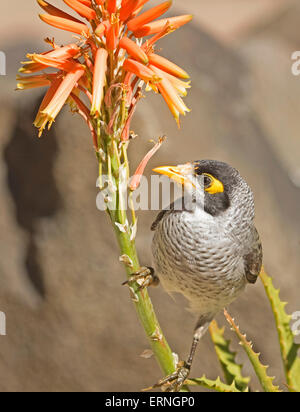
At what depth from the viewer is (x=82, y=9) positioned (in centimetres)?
90

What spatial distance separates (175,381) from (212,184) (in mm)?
423

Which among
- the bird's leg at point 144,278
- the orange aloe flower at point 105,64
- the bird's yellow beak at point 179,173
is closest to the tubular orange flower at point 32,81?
the orange aloe flower at point 105,64

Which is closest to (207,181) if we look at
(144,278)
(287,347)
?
(144,278)

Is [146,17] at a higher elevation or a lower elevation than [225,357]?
higher

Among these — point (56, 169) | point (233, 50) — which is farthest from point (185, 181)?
point (233, 50)

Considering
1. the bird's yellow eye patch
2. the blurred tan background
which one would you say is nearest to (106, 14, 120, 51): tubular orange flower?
the bird's yellow eye patch

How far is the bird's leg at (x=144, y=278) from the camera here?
1.05m

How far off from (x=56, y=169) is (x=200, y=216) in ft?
5.26

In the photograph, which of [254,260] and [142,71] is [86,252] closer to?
[254,260]

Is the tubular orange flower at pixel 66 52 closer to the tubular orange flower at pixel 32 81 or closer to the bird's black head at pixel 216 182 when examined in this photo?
the tubular orange flower at pixel 32 81

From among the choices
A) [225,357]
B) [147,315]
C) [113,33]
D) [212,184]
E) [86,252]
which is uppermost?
[113,33]

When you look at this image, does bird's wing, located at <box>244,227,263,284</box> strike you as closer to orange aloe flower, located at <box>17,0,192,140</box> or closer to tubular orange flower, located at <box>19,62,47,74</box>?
orange aloe flower, located at <box>17,0,192,140</box>

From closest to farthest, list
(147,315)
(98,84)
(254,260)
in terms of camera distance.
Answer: (98,84) < (147,315) < (254,260)

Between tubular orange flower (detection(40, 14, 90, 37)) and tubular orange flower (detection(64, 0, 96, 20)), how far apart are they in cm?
2
